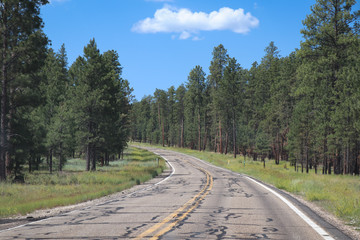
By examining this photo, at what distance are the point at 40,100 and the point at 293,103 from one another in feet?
161

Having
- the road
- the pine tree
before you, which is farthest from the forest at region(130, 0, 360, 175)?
the pine tree

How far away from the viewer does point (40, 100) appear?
20.1 m

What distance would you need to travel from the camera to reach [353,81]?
75.5 ft

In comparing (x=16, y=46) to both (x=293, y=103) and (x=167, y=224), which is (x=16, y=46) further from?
(x=293, y=103)

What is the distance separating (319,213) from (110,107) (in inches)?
978

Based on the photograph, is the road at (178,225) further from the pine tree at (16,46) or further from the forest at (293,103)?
the forest at (293,103)

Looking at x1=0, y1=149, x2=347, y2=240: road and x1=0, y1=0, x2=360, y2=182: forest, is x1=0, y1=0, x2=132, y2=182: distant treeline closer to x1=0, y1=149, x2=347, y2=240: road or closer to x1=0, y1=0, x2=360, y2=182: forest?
x1=0, y1=0, x2=360, y2=182: forest

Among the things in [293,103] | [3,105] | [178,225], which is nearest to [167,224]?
[178,225]

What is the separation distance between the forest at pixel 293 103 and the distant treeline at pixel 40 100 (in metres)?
20.2

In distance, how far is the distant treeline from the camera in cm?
1817

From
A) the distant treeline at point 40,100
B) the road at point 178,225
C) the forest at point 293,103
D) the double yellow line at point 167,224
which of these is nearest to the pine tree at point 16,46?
the distant treeline at point 40,100

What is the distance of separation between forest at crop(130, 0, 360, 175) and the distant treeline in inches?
795

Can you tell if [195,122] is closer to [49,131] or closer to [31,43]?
[49,131]

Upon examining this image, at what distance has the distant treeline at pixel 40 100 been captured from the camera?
59.6 ft
